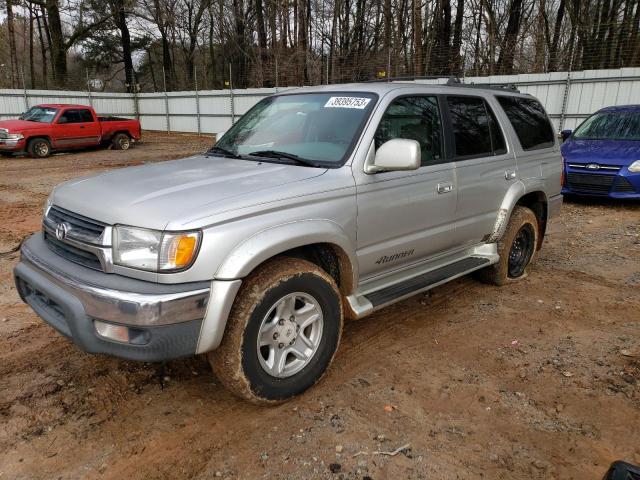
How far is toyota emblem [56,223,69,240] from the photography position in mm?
2814

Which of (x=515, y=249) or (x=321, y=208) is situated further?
(x=515, y=249)

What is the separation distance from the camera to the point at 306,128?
3.65 m

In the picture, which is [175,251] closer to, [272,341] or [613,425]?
[272,341]

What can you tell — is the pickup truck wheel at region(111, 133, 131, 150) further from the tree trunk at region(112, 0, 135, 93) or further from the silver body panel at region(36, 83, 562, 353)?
the silver body panel at region(36, 83, 562, 353)

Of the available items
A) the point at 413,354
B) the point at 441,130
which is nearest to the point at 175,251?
Answer: the point at 413,354

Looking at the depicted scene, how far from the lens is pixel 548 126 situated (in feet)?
17.5

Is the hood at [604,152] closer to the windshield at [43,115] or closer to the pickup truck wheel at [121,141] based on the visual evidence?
the windshield at [43,115]

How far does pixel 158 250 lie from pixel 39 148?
15895mm

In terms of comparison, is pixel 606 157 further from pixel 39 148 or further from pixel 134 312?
pixel 39 148

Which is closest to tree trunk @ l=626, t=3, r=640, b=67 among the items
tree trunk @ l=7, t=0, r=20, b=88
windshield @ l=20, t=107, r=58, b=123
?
windshield @ l=20, t=107, r=58, b=123

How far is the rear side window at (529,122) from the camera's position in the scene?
4.79 metres

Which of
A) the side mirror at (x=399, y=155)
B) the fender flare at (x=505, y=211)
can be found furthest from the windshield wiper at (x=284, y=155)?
the fender flare at (x=505, y=211)

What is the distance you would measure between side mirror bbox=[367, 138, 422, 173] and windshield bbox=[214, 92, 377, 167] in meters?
0.25

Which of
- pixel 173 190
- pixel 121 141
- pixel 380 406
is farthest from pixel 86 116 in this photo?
pixel 380 406
